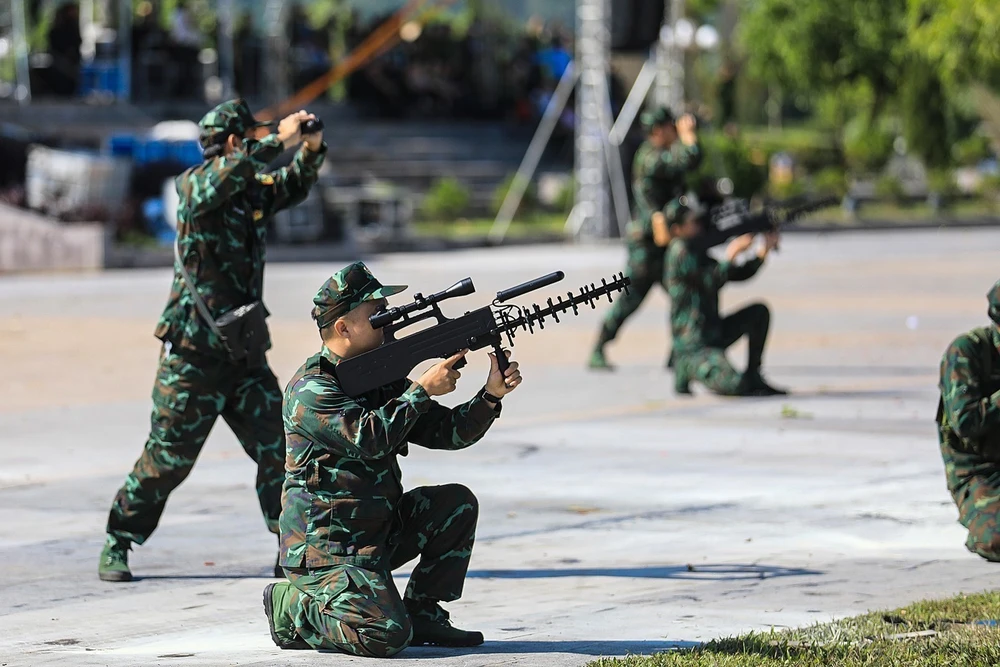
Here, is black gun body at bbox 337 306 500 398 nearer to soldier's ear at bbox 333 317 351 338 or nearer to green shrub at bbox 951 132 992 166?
soldier's ear at bbox 333 317 351 338

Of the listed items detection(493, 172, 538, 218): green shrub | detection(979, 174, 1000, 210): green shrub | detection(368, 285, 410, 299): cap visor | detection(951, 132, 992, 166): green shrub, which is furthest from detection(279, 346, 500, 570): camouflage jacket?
detection(951, 132, 992, 166): green shrub

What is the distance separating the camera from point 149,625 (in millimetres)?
7141

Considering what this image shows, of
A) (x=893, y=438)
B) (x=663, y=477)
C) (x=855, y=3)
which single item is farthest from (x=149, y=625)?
(x=855, y=3)

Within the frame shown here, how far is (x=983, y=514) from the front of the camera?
7625 millimetres

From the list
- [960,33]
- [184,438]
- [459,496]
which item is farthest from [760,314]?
[960,33]

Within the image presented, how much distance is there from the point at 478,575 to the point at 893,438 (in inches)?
171

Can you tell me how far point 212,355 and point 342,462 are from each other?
5.71ft

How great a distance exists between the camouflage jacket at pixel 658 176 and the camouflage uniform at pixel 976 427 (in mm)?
6361

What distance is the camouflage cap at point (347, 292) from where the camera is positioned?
636 cm

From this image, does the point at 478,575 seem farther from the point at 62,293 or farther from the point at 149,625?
the point at 62,293

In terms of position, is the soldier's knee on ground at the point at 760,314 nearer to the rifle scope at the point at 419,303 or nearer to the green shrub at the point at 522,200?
the rifle scope at the point at 419,303

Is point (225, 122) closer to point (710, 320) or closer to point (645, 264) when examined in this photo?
point (710, 320)

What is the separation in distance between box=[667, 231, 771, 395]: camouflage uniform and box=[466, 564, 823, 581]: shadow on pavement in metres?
5.38

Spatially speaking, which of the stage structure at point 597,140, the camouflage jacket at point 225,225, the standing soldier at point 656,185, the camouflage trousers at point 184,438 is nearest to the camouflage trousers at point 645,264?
the standing soldier at point 656,185
